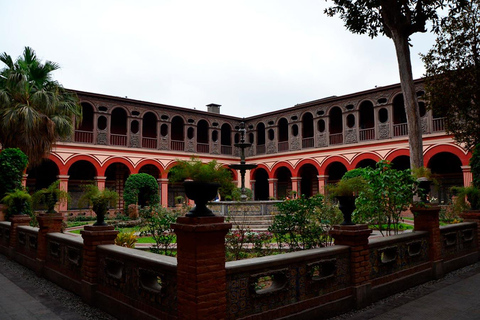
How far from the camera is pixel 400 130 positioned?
20.8 m

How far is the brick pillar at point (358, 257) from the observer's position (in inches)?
A: 204

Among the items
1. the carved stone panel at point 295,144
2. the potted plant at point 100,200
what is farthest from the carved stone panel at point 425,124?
the potted plant at point 100,200

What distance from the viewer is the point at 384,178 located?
22.4ft

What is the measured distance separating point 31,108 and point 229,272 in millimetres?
13705

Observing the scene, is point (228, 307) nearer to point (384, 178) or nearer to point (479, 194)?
point (384, 178)

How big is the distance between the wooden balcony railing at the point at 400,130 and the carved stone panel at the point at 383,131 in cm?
37

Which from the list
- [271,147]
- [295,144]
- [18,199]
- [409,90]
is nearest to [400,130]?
[295,144]

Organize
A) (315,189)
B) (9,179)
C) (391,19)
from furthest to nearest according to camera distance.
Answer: (315,189) < (9,179) < (391,19)

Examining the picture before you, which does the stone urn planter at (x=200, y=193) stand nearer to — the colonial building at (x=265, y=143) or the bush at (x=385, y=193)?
the bush at (x=385, y=193)

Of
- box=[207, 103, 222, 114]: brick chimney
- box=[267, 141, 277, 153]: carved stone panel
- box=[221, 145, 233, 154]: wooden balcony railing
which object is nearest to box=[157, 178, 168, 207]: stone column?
box=[221, 145, 233, 154]: wooden balcony railing

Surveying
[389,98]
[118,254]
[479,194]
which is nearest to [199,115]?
[389,98]

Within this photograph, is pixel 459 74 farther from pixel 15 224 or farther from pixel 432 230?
pixel 15 224

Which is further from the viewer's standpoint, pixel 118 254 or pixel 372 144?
pixel 372 144

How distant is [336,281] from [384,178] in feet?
8.65
